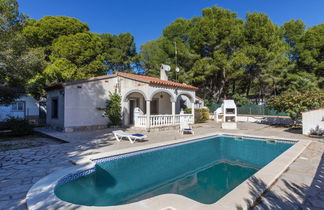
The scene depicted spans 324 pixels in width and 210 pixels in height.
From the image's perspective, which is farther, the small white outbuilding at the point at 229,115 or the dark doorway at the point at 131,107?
the dark doorway at the point at 131,107

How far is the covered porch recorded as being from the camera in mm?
13657

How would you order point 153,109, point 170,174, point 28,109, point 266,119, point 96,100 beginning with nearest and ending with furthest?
point 170,174 < point 96,100 < point 153,109 < point 28,109 < point 266,119

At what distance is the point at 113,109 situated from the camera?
14.1 metres

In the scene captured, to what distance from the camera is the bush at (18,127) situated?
11.6 metres

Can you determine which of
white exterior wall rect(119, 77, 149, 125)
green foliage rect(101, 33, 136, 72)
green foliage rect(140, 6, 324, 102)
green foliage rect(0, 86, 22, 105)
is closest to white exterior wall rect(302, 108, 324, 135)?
white exterior wall rect(119, 77, 149, 125)

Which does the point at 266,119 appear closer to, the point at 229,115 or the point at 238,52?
the point at 229,115

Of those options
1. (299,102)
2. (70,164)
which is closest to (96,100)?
(70,164)

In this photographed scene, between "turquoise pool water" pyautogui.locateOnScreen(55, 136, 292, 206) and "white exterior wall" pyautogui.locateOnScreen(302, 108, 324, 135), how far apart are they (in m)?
3.25

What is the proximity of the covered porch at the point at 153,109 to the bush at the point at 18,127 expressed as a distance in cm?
675

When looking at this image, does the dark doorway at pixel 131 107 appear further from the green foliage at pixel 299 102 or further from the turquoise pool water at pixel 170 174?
the green foliage at pixel 299 102

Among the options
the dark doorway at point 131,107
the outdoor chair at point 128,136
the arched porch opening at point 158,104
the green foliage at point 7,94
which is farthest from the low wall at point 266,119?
the green foliage at point 7,94

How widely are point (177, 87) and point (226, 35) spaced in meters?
14.8

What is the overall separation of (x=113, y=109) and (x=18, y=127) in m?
6.21

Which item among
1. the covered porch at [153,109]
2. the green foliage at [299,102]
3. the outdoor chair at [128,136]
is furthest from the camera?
the covered porch at [153,109]
